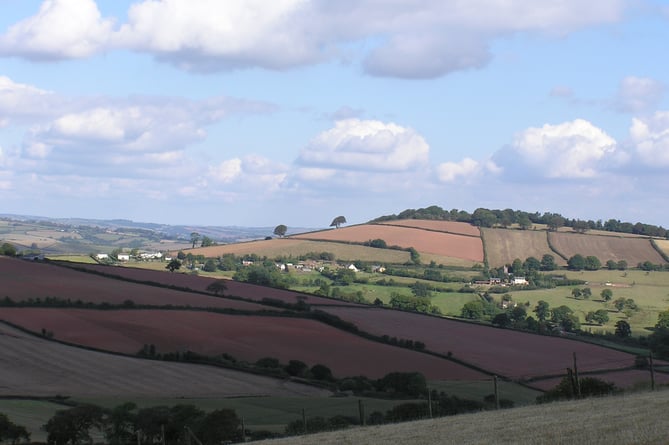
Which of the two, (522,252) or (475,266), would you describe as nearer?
(475,266)

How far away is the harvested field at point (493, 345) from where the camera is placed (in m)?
77.8

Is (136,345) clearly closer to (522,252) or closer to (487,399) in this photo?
(487,399)

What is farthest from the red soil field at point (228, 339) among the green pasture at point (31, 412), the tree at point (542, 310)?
the tree at point (542, 310)

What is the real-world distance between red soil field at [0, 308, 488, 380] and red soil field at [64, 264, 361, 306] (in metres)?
19.5

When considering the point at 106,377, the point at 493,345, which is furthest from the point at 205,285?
the point at 106,377

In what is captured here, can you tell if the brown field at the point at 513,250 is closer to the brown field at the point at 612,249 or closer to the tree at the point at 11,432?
the brown field at the point at 612,249

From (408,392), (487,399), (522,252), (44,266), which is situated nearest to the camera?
(487,399)

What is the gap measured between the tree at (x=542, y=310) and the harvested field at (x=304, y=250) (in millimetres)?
46452

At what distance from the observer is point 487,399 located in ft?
186

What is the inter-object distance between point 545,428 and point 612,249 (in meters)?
170

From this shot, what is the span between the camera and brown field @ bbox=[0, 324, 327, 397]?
188ft

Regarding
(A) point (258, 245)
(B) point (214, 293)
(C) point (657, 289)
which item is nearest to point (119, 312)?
(B) point (214, 293)

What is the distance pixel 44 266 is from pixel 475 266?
88.4 m

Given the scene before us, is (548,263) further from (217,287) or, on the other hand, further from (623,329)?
(217,287)
